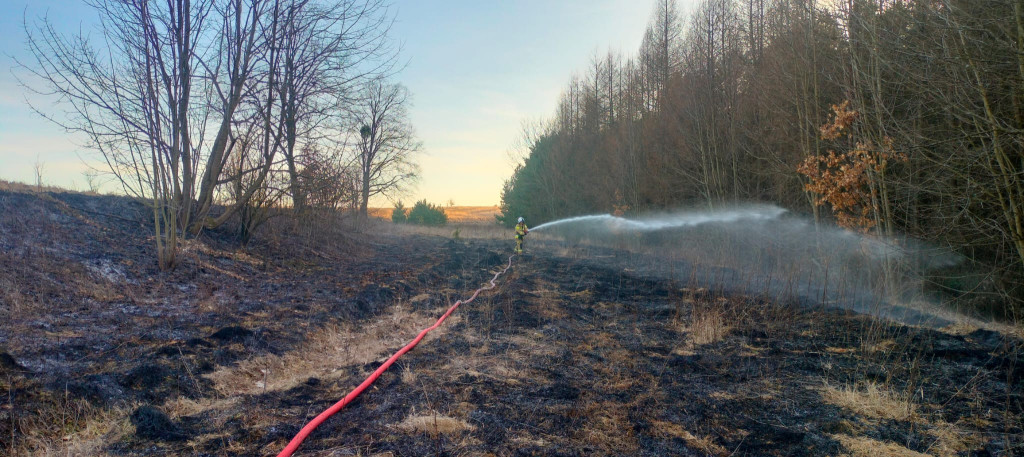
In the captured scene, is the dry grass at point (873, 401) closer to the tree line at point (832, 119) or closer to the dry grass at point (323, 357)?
the tree line at point (832, 119)

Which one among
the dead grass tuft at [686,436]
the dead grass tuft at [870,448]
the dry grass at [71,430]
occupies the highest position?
the dry grass at [71,430]

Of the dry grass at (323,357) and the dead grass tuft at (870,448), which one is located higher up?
the dry grass at (323,357)

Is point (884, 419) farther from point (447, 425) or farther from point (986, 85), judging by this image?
point (986, 85)

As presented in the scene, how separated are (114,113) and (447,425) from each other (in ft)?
28.2

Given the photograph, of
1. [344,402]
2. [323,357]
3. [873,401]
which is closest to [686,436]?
[873,401]

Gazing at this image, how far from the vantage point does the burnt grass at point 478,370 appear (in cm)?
358

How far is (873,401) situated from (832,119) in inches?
363

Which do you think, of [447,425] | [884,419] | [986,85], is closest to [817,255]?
[986,85]

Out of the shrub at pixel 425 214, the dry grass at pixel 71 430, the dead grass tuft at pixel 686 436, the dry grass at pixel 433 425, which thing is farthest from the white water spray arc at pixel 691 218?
the shrub at pixel 425 214

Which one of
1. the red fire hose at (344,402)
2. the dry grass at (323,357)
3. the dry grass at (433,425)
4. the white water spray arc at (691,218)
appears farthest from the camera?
the white water spray arc at (691,218)

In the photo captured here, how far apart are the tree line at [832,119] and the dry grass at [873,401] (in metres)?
2.91

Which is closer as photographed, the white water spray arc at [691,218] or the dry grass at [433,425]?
the dry grass at [433,425]

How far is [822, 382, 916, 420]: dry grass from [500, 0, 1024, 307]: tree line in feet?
9.53

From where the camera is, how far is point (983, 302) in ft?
29.5
